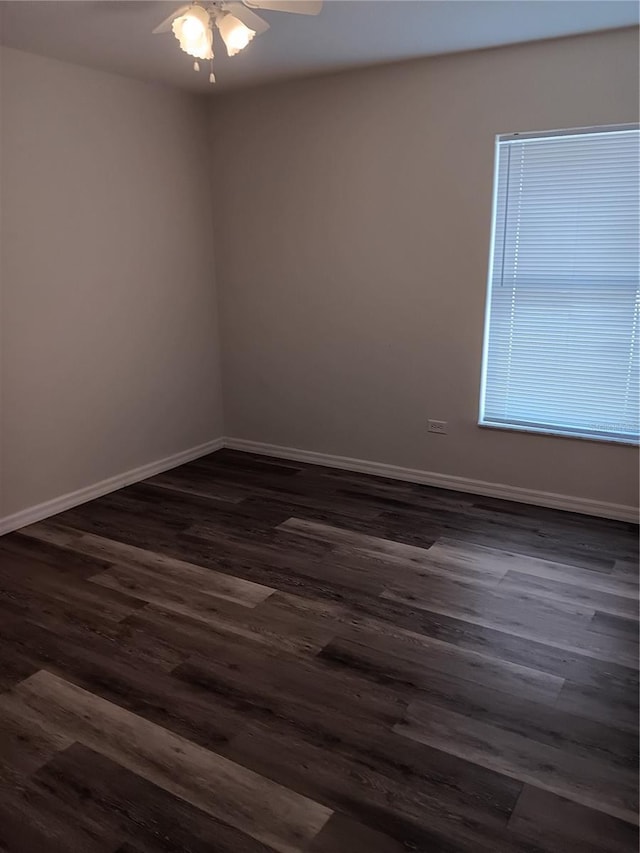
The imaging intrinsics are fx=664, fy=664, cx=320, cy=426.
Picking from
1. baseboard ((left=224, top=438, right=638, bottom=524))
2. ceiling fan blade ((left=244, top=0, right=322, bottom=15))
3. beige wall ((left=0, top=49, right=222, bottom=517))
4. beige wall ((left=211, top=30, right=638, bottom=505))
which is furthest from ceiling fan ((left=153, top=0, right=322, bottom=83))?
baseboard ((left=224, top=438, right=638, bottom=524))

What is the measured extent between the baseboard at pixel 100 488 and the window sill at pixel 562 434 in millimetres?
2061

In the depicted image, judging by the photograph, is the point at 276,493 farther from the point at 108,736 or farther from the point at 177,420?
the point at 108,736

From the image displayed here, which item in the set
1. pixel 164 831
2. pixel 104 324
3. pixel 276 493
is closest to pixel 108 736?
pixel 164 831

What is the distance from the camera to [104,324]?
13.2ft

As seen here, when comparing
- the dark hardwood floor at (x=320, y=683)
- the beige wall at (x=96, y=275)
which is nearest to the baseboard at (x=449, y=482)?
the dark hardwood floor at (x=320, y=683)

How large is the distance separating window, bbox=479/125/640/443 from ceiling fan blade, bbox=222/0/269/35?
1590 mm

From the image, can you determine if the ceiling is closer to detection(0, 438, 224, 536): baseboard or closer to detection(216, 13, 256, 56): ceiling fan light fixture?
detection(216, 13, 256, 56): ceiling fan light fixture

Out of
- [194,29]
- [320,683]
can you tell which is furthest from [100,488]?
[194,29]

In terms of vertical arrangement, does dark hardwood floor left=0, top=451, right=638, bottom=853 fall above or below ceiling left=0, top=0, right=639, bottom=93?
below

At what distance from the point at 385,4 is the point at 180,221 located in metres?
2.10

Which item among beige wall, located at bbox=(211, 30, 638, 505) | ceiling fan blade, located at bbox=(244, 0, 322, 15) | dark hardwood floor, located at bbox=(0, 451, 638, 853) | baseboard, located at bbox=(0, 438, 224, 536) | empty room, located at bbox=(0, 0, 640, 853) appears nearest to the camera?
dark hardwood floor, located at bbox=(0, 451, 638, 853)

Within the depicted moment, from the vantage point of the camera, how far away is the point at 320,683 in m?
2.35

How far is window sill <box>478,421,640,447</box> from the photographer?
3.62m

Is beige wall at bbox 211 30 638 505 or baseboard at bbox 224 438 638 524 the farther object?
baseboard at bbox 224 438 638 524
